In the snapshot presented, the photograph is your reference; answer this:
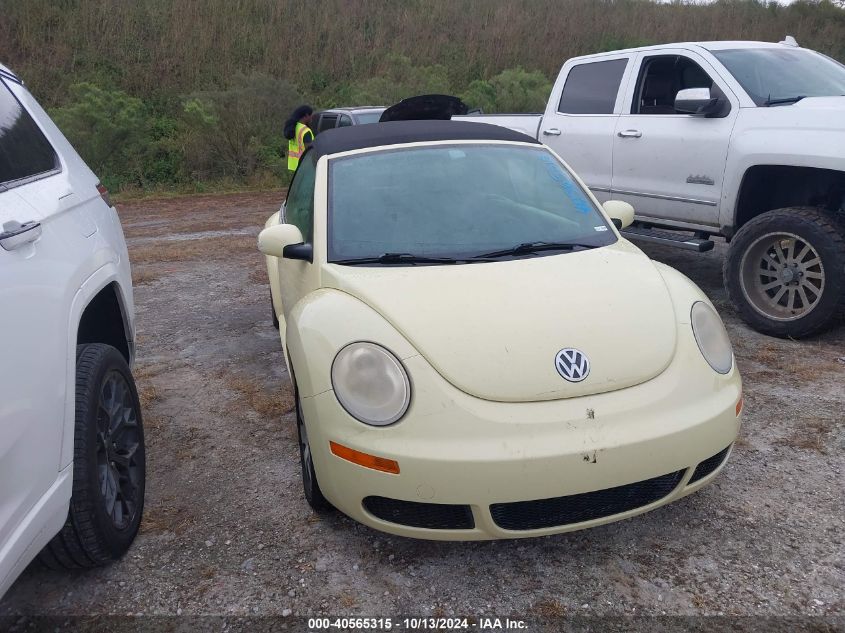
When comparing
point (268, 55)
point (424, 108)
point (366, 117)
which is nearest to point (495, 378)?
point (424, 108)

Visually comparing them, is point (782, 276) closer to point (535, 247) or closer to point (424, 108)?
point (535, 247)

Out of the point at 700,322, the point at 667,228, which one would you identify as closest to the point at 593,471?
the point at 700,322

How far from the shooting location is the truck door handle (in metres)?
2.11

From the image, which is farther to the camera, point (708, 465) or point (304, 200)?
point (304, 200)

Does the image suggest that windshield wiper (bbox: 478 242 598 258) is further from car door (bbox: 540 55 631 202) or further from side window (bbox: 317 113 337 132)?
side window (bbox: 317 113 337 132)

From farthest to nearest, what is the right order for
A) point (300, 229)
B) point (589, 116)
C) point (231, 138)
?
point (231, 138)
point (589, 116)
point (300, 229)

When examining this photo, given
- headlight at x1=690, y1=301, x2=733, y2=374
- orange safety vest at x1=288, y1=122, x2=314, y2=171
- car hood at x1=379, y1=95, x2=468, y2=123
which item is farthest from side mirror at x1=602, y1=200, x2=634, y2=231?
orange safety vest at x1=288, y1=122, x2=314, y2=171

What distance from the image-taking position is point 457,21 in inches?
972

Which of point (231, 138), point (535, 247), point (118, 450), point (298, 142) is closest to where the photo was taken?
point (118, 450)

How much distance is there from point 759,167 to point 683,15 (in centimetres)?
2516

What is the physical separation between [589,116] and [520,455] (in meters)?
4.94

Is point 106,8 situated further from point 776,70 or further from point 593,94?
point 776,70

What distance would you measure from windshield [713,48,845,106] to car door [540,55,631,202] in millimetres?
965

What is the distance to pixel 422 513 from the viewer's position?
2.50 m
